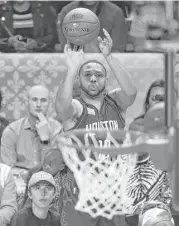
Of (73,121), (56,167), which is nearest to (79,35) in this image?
(73,121)

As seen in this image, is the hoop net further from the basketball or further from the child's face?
the basketball

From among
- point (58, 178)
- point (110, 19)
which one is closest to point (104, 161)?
point (58, 178)

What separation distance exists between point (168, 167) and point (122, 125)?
2649mm

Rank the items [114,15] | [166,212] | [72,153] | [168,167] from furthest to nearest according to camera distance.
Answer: [114,15] → [166,212] → [72,153] → [168,167]

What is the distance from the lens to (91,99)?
6.85m

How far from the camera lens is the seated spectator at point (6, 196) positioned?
661 centimetres

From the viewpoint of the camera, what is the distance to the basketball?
22.4ft

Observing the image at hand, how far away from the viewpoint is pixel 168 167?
13.8 feet

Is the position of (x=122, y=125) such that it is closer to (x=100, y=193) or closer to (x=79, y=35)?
(x=79, y=35)

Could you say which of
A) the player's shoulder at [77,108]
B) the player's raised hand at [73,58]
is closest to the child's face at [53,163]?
the player's shoulder at [77,108]

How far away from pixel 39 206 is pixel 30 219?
5.0 inches

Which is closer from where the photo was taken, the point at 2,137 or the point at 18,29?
the point at 2,137

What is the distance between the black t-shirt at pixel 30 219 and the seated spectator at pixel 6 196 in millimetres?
70

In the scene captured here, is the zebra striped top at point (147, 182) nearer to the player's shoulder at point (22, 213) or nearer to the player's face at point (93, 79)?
the player's face at point (93, 79)
